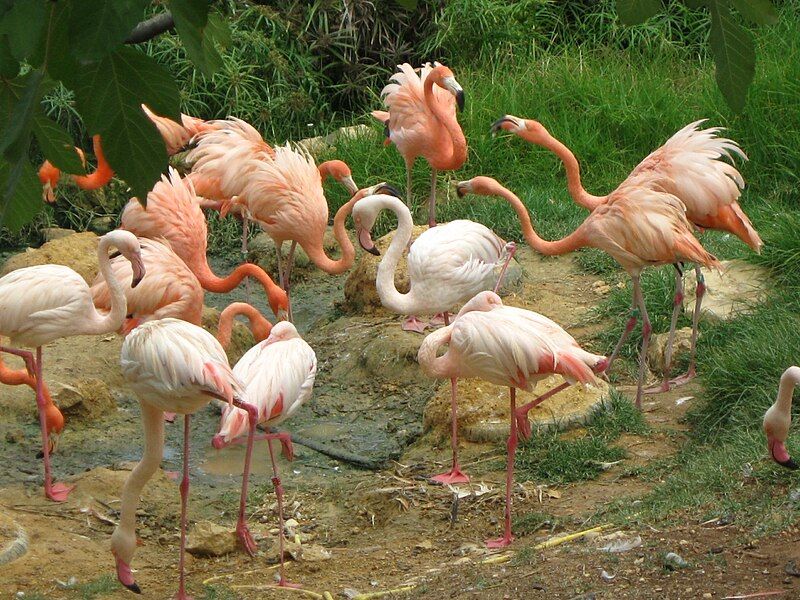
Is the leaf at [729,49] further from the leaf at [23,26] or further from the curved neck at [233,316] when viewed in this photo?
the curved neck at [233,316]

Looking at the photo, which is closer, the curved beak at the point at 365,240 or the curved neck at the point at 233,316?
the curved neck at the point at 233,316

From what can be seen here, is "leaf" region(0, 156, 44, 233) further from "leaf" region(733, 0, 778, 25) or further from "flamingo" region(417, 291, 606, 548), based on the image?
"flamingo" region(417, 291, 606, 548)

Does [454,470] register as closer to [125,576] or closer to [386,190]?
[125,576]

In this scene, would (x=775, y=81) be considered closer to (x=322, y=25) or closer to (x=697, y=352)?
(x=697, y=352)

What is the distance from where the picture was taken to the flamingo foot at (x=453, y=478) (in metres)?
4.95

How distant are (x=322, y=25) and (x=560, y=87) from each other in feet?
7.75

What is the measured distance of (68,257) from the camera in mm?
7090

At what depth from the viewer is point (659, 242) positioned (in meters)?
5.44

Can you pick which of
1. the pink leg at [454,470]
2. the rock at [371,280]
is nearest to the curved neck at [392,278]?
the rock at [371,280]

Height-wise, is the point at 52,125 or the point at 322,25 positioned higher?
the point at 52,125

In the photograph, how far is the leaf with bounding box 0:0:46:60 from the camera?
1314 mm

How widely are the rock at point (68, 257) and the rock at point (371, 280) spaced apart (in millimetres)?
1636

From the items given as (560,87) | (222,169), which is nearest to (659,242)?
(222,169)

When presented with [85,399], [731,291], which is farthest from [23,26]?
[731,291]
